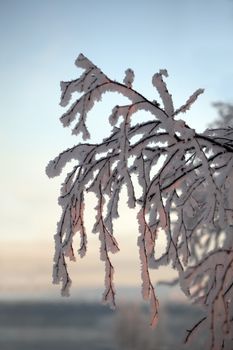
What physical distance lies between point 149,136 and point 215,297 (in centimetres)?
116

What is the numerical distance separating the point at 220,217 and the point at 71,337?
78258 mm

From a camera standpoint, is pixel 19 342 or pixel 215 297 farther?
pixel 19 342

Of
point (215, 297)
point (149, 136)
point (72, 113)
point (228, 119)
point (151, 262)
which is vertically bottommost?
point (215, 297)

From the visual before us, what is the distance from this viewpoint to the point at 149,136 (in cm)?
354

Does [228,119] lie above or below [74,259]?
above

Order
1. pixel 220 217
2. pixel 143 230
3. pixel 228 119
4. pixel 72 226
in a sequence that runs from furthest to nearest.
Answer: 1. pixel 228 119
2. pixel 72 226
3. pixel 143 230
4. pixel 220 217

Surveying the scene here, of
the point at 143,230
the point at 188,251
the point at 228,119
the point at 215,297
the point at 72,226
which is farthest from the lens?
the point at 228,119

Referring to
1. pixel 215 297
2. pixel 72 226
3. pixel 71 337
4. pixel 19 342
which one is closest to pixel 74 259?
pixel 72 226

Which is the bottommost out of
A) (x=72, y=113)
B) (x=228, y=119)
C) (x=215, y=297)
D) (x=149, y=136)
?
(x=215, y=297)

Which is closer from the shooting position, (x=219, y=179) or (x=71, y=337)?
(x=219, y=179)

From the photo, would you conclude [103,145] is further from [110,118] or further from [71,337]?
[71,337]

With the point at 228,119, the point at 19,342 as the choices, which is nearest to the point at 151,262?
the point at 228,119

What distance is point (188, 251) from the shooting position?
4184 millimetres

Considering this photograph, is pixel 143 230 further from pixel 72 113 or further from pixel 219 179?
pixel 72 113
